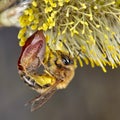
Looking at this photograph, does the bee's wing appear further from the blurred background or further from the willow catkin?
the blurred background

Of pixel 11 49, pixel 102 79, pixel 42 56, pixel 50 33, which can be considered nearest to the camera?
pixel 42 56

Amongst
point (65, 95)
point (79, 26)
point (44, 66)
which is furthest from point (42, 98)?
point (65, 95)

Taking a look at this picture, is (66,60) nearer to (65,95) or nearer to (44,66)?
(44,66)

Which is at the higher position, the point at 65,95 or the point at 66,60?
the point at 66,60

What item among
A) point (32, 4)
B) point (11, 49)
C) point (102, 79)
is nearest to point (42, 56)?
point (32, 4)

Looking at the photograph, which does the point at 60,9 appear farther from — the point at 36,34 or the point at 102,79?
the point at 102,79

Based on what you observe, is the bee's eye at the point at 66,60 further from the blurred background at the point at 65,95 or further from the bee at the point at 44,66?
the blurred background at the point at 65,95

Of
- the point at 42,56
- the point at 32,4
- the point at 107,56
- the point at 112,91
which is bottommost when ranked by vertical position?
the point at 112,91
